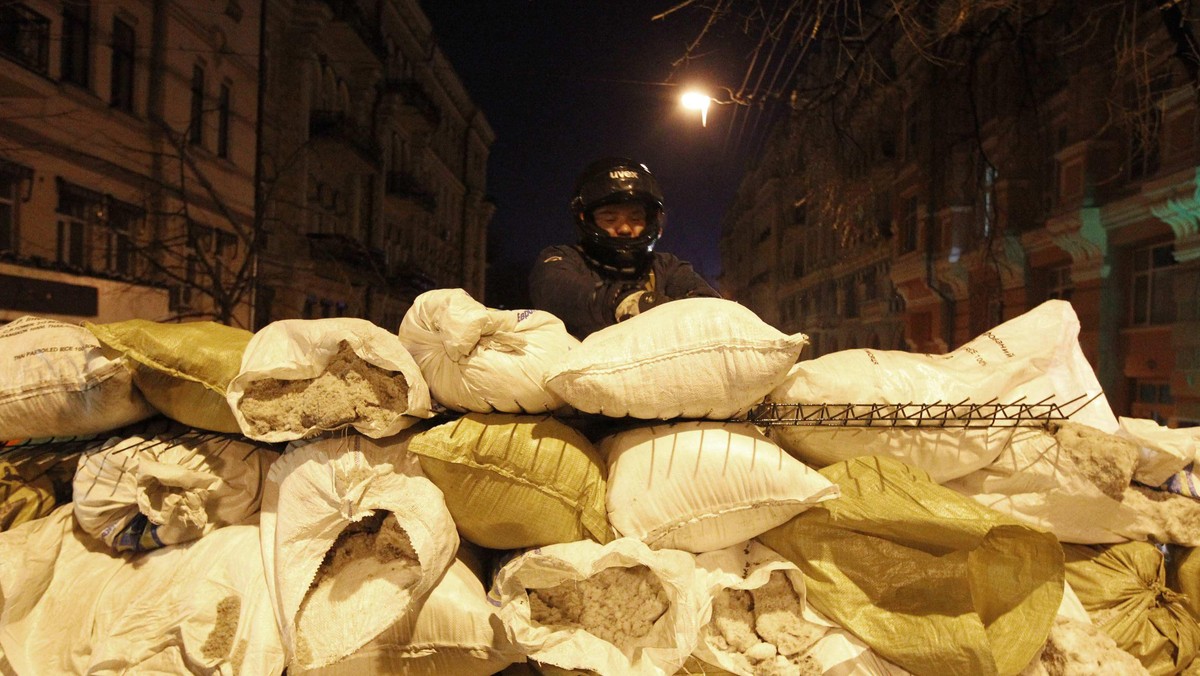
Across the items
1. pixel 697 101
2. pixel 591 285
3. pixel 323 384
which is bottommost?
pixel 323 384

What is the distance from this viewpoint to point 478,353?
1.11 metres

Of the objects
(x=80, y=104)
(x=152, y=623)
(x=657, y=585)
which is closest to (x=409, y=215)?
(x=80, y=104)

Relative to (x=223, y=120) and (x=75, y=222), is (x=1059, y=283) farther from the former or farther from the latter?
(x=223, y=120)

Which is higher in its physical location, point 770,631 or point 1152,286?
point 1152,286

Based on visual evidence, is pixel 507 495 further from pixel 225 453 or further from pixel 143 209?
pixel 143 209

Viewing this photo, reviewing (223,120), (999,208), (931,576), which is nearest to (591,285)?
(931,576)

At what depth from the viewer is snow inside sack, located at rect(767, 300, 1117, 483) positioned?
4.17ft

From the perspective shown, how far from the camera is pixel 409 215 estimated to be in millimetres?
6695

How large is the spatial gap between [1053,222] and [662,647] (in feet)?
15.3

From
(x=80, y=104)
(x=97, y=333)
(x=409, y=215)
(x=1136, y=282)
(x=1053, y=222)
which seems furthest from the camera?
(x=409, y=215)

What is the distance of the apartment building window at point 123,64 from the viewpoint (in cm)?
352

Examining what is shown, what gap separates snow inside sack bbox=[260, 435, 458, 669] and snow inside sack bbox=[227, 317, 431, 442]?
0.09 m

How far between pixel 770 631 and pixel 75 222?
15.5ft

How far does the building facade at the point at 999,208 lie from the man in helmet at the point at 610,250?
5.05 feet
